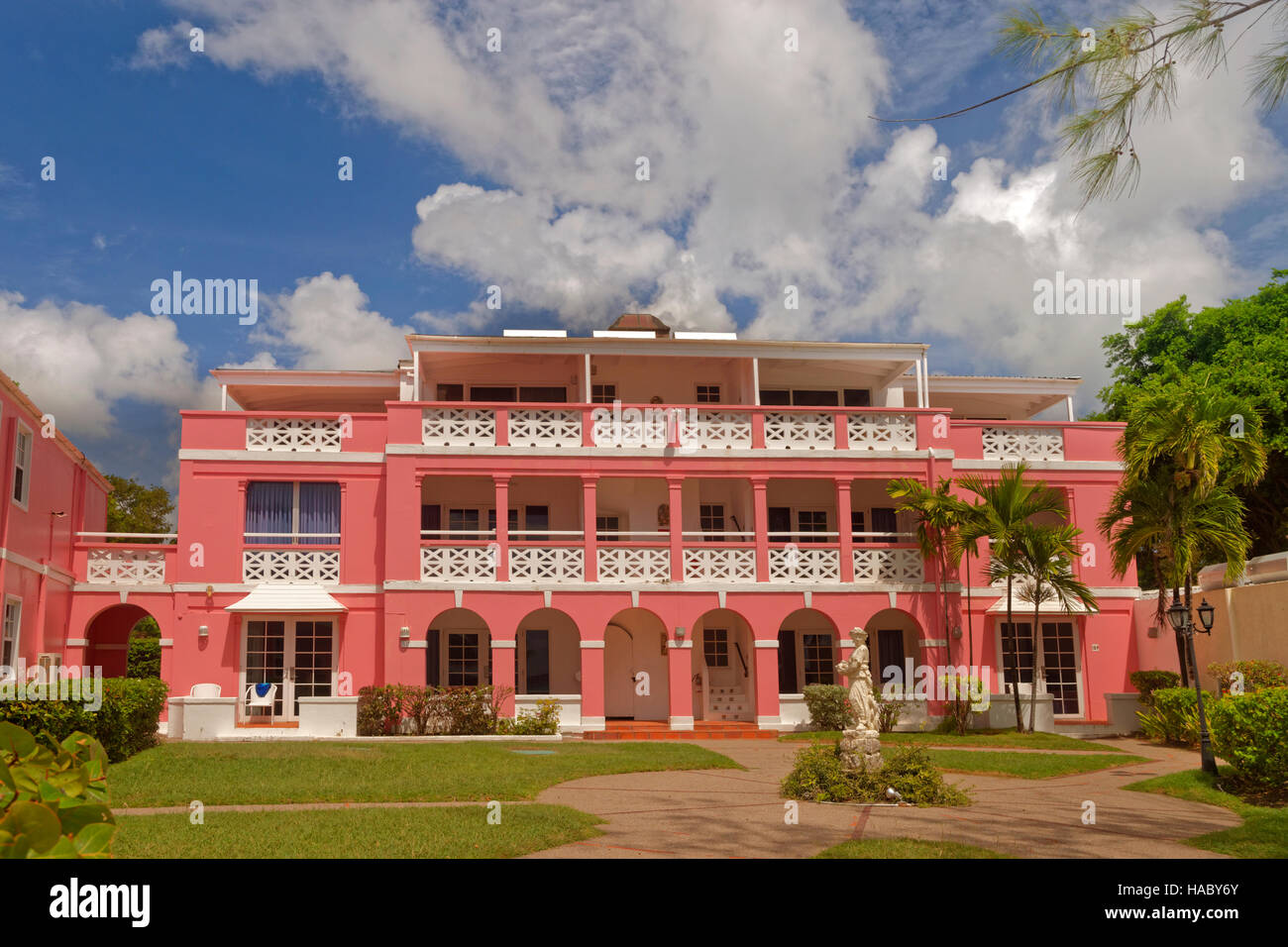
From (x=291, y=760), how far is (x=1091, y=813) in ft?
33.0

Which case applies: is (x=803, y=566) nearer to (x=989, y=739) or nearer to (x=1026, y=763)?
(x=989, y=739)

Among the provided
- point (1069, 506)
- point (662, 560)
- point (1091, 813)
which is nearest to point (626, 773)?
point (1091, 813)

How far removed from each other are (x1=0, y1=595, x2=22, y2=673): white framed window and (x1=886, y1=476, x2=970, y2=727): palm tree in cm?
1671

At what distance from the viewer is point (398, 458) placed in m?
23.0

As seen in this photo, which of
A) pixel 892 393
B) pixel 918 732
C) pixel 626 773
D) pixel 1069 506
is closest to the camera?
pixel 626 773

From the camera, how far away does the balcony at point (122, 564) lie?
23.5 meters

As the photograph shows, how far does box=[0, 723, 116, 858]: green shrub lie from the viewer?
2.42m

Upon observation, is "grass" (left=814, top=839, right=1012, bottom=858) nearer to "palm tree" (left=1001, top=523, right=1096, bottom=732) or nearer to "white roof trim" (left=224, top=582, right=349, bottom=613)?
"palm tree" (left=1001, top=523, right=1096, bottom=732)

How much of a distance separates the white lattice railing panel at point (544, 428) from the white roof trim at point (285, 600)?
5.10 metres

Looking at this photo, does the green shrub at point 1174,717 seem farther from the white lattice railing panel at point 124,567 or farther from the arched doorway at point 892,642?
the white lattice railing panel at point 124,567

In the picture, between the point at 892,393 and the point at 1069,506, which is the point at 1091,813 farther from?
the point at 892,393

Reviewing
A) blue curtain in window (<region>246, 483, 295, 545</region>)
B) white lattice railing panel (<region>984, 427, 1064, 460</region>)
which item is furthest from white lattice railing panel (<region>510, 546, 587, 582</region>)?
white lattice railing panel (<region>984, 427, 1064, 460</region>)

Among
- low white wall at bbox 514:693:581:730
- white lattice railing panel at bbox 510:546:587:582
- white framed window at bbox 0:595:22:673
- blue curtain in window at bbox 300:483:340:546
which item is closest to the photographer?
white framed window at bbox 0:595:22:673

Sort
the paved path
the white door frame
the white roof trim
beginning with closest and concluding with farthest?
the paved path, the white roof trim, the white door frame
